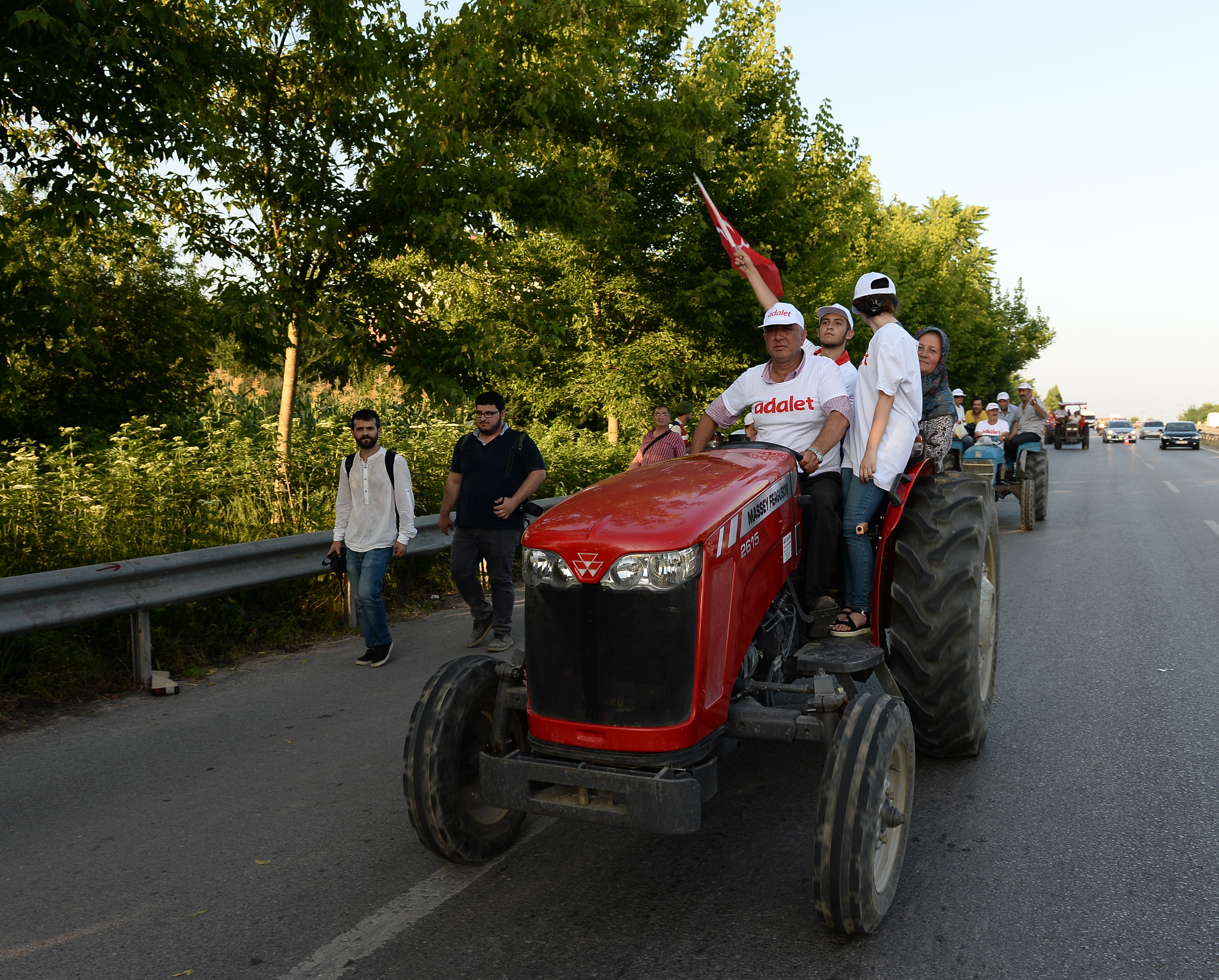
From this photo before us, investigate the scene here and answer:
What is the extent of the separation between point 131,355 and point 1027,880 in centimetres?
1357

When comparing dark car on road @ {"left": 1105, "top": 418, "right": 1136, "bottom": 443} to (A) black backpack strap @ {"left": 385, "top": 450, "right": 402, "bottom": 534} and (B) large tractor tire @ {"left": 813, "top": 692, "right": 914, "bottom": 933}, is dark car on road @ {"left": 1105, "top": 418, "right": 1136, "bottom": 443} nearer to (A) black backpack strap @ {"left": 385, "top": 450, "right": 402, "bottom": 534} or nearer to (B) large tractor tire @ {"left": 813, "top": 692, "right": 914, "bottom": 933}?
(A) black backpack strap @ {"left": 385, "top": 450, "right": 402, "bottom": 534}

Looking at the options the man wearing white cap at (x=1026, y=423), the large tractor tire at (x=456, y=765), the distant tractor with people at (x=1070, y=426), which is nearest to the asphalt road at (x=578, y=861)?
the large tractor tire at (x=456, y=765)

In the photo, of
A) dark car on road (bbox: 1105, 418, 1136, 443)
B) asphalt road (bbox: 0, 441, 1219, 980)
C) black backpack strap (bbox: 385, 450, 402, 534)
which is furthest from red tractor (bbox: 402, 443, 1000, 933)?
dark car on road (bbox: 1105, 418, 1136, 443)

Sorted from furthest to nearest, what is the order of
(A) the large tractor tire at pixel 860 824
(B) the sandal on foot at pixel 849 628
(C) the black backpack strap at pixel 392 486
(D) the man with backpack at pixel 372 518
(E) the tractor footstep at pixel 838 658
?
(C) the black backpack strap at pixel 392 486
(D) the man with backpack at pixel 372 518
(B) the sandal on foot at pixel 849 628
(E) the tractor footstep at pixel 838 658
(A) the large tractor tire at pixel 860 824

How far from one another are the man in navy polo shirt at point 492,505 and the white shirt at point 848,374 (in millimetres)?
2904

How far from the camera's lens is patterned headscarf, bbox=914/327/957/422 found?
600 cm

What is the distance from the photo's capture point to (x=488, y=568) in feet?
26.9

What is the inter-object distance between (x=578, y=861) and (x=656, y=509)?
1.51 metres

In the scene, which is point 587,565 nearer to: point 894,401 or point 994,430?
point 894,401

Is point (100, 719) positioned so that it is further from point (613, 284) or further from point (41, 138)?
point (613, 284)

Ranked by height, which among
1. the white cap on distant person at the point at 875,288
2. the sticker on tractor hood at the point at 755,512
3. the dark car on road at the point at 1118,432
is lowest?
the dark car on road at the point at 1118,432

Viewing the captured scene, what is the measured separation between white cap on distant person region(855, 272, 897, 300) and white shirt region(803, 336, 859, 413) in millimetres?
372

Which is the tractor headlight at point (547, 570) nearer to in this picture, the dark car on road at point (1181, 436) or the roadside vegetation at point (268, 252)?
the roadside vegetation at point (268, 252)

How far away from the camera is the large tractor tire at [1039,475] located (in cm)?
1538
